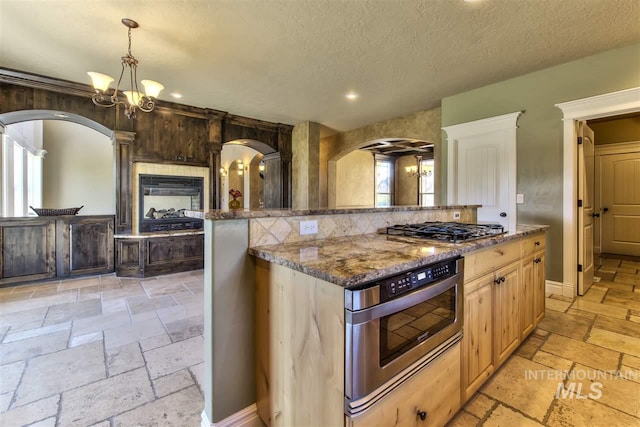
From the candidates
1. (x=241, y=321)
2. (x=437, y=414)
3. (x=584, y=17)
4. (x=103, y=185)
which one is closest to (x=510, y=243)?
(x=437, y=414)

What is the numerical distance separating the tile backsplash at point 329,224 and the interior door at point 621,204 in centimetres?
561

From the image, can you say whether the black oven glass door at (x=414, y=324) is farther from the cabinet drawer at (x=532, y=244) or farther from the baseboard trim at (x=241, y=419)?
the cabinet drawer at (x=532, y=244)

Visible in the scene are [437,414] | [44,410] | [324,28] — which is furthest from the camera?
[324,28]

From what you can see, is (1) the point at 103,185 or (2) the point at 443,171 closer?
(2) the point at 443,171

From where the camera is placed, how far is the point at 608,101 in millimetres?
2984

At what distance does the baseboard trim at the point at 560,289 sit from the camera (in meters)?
3.30

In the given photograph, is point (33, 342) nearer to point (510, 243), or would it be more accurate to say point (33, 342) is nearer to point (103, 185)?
point (510, 243)

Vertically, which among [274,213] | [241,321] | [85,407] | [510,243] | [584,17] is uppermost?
[584,17]

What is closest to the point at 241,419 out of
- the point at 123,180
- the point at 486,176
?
the point at 486,176

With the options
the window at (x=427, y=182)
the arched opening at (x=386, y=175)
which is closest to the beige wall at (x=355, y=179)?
the arched opening at (x=386, y=175)

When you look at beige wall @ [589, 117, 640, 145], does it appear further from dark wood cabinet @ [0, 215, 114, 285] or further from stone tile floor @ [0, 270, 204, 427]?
dark wood cabinet @ [0, 215, 114, 285]

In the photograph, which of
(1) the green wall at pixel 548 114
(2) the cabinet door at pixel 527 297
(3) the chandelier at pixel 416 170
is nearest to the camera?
(2) the cabinet door at pixel 527 297

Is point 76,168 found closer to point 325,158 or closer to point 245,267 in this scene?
point 325,158

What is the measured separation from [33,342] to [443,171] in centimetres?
520
